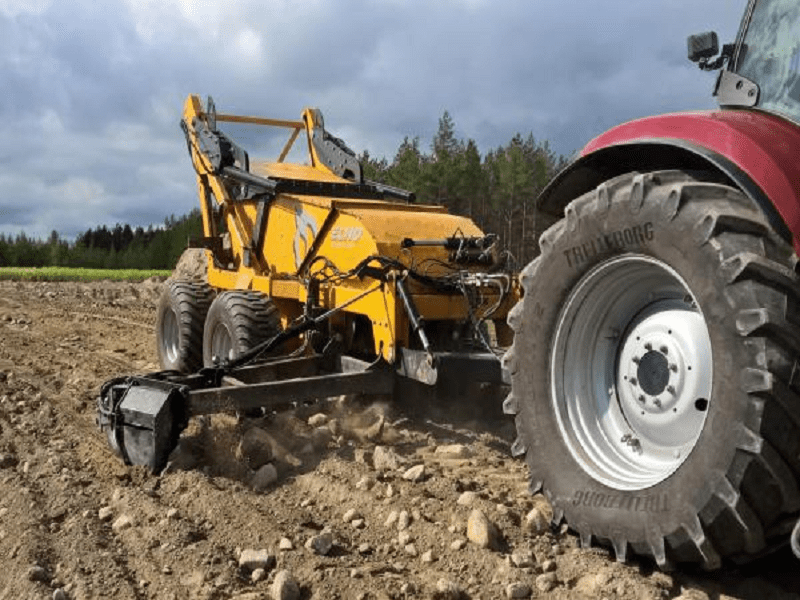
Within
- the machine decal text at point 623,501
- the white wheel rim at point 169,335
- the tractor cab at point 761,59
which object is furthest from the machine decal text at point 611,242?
the white wheel rim at point 169,335

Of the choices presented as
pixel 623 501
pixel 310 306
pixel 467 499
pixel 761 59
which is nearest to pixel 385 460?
pixel 467 499

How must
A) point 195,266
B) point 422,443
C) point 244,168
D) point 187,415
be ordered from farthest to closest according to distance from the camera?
point 195,266 < point 244,168 < point 422,443 < point 187,415

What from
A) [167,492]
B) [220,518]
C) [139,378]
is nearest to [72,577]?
[220,518]

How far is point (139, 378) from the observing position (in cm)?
498

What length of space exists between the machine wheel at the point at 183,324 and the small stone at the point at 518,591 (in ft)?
16.1

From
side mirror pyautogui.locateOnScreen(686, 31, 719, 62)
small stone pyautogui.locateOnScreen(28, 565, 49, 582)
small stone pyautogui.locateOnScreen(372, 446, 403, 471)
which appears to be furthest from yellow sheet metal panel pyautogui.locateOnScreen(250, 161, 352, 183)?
small stone pyautogui.locateOnScreen(28, 565, 49, 582)

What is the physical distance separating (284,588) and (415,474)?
54.1 inches

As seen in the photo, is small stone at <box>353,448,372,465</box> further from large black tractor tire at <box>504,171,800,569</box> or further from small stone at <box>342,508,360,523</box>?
large black tractor tire at <box>504,171,800,569</box>

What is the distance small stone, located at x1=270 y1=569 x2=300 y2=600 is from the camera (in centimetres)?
288

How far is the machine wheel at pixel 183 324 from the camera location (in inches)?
295

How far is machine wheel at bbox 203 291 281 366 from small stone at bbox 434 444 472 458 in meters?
1.99

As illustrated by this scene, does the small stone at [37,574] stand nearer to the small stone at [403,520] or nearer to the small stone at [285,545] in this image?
the small stone at [285,545]

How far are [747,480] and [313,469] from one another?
2606 mm

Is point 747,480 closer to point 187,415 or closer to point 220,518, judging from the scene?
point 220,518
